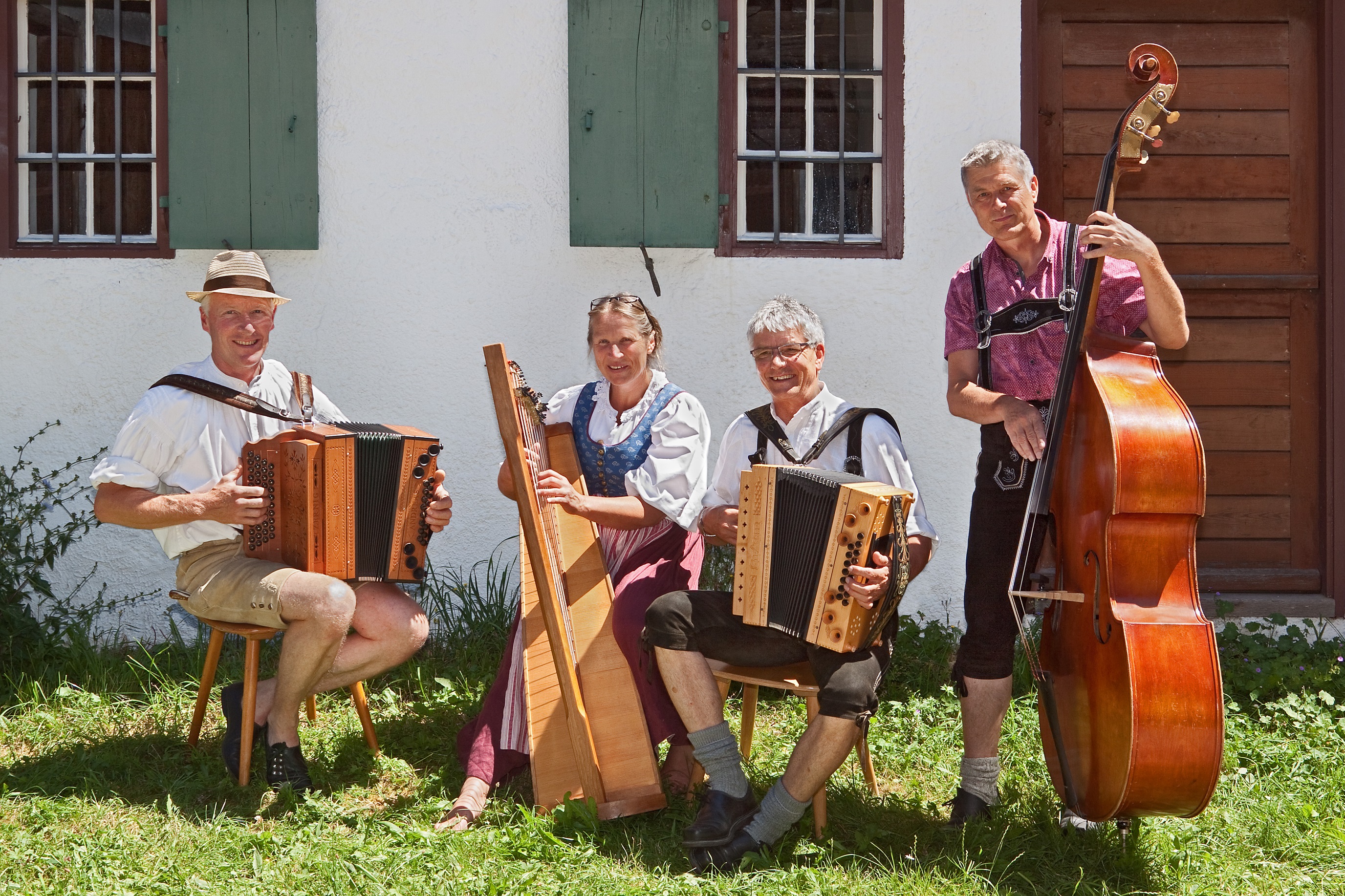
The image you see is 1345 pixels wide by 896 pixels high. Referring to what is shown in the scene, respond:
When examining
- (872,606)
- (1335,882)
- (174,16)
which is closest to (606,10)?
(174,16)

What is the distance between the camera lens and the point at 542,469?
10.5 ft

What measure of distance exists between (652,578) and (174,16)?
2.87 m

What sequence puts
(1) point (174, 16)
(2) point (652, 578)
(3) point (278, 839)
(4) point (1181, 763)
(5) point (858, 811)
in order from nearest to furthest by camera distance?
(4) point (1181, 763)
(3) point (278, 839)
(5) point (858, 811)
(2) point (652, 578)
(1) point (174, 16)

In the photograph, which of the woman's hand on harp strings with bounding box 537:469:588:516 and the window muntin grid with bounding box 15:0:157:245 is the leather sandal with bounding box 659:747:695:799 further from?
the window muntin grid with bounding box 15:0:157:245

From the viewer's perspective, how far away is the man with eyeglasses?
9.03 ft

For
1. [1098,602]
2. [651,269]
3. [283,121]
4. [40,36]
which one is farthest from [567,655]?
[40,36]

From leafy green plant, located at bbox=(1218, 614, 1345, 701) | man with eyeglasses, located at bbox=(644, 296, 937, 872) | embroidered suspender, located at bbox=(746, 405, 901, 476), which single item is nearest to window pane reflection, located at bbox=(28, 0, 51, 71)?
man with eyeglasses, located at bbox=(644, 296, 937, 872)

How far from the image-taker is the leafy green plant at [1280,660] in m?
3.98

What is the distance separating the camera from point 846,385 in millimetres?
4551

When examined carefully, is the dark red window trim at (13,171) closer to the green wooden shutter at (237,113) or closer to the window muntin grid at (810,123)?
the green wooden shutter at (237,113)

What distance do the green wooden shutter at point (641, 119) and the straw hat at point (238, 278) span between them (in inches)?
52.0

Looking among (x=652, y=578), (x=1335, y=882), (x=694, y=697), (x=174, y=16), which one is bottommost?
(x=1335, y=882)

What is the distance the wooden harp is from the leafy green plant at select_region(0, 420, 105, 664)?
212 cm

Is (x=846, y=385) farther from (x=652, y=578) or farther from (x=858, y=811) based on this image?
(x=858, y=811)
